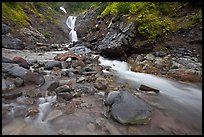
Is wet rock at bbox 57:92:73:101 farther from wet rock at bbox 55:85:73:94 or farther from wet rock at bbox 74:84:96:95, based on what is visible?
wet rock at bbox 74:84:96:95

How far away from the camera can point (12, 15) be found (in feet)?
63.9

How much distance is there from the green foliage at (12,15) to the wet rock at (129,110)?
571 inches

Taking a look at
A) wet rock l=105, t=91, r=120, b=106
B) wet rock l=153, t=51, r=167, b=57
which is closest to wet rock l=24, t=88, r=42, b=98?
wet rock l=105, t=91, r=120, b=106

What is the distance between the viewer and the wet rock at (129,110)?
551 centimetres

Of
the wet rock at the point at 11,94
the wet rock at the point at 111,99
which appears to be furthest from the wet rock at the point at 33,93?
the wet rock at the point at 111,99

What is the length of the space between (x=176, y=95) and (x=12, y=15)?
16.3m

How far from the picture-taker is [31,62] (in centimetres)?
1067

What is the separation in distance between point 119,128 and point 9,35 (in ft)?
43.5

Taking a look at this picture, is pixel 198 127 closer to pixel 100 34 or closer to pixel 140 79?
pixel 140 79

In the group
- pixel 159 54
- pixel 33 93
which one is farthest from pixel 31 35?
pixel 33 93

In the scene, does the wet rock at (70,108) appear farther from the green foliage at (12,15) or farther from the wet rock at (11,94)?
the green foliage at (12,15)

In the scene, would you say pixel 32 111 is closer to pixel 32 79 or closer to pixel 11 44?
pixel 32 79

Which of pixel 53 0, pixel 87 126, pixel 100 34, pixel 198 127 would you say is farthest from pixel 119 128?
pixel 53 0

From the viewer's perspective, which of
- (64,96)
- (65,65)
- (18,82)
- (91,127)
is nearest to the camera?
(91,127)
